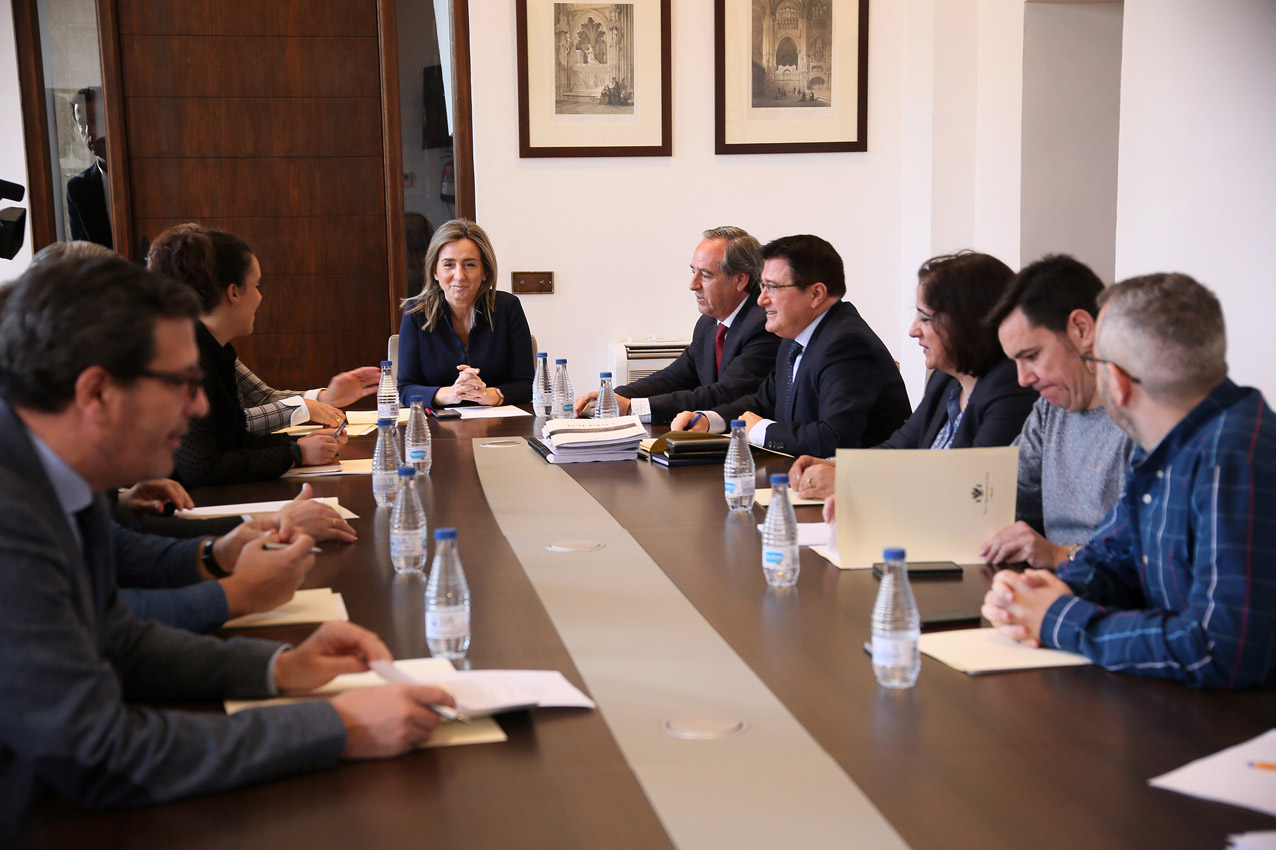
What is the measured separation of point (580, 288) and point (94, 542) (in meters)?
4.82

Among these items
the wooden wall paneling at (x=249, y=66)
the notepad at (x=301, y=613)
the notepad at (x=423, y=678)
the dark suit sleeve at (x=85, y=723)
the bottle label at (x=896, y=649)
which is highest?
the wooden wall paneling at (x=249, y=66)

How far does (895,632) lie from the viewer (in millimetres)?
1521

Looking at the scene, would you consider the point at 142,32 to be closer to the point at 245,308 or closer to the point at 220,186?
the point at 220,186

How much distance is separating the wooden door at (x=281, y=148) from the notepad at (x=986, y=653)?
496 cm

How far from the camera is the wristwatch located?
2043 millimetres

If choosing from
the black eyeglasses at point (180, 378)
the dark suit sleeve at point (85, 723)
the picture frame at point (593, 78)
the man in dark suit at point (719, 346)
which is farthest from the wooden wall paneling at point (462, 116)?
the dark suit sleeve at point (85, 723)

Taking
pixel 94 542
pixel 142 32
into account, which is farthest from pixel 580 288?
pixel 94 542

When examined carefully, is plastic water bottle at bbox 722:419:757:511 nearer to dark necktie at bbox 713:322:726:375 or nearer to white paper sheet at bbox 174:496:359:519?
white paper sheet at bbox 174:496:359:519

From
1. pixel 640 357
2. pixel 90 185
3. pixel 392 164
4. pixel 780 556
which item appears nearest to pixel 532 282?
pixel 640 357

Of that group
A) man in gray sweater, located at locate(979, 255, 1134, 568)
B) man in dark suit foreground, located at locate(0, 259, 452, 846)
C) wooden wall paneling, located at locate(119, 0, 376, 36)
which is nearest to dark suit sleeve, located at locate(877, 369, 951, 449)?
man in gray sweater, located at locate(979, 255, 1134, 568)

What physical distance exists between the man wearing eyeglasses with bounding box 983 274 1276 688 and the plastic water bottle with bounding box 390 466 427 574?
Answer: 3.25 ft

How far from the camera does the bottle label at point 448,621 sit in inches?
64.9

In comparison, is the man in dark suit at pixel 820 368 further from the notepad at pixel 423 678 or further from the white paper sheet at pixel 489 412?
the notepad at pixel 423 678

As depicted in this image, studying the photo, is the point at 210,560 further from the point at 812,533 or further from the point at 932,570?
the point at 932,570
